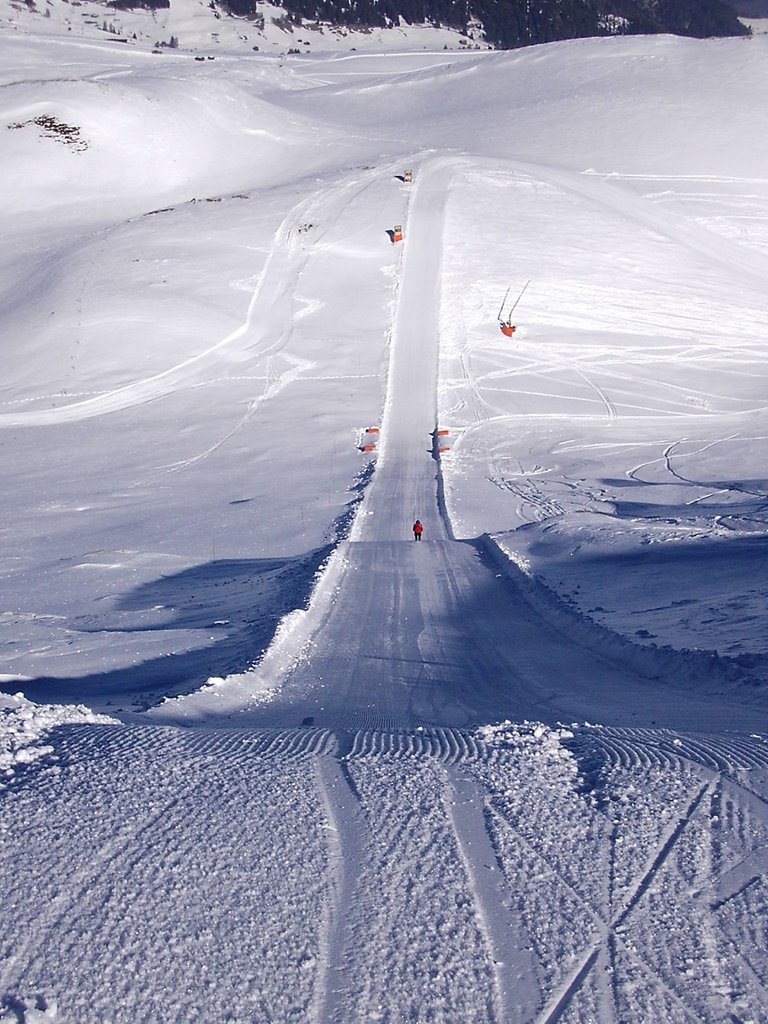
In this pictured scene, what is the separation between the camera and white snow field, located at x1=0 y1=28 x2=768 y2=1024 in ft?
12.7

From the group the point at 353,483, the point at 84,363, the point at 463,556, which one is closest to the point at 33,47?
the point at 84,363

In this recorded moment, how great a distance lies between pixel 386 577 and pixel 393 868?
8418 millimetres

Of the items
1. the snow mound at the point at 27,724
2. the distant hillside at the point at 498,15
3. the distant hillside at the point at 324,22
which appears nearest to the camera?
the snow mound at the point at 27,724

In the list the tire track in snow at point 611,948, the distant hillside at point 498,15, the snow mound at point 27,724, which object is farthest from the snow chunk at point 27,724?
the distant hillside at point 498,15

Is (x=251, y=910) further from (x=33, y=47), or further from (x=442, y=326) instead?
(x=33, y=47)

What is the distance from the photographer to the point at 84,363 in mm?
26078

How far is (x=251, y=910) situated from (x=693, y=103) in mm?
50225

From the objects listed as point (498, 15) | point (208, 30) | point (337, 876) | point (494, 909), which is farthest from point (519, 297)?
point (498, 15)

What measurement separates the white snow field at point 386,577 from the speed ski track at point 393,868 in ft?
0.07

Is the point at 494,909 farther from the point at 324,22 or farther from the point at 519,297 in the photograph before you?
the point at 324,22

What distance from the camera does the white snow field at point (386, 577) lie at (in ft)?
12.7

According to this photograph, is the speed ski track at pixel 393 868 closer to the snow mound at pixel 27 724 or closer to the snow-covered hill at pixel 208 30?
the snow mound at pixel 27 724

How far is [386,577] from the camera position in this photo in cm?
1279

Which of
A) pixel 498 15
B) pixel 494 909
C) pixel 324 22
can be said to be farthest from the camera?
pixel 498 15
